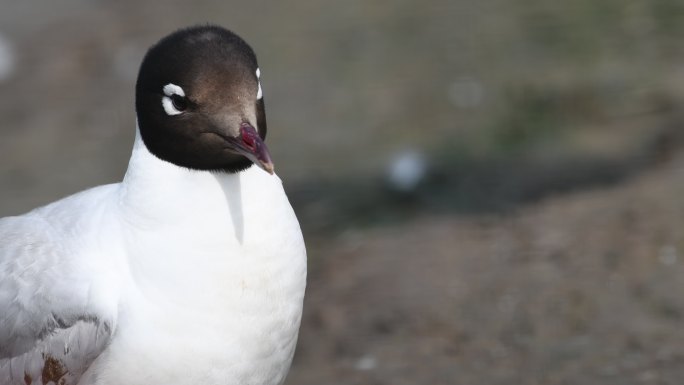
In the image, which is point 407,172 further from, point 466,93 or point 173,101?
point 173,101

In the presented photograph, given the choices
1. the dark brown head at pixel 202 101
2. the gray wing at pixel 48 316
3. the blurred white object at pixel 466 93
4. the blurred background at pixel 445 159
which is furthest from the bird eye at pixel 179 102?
the blurred white object at pixel 466 93

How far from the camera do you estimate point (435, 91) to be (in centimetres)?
720

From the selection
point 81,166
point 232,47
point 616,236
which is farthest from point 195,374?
point 81,166

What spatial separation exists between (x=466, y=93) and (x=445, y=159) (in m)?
0.81

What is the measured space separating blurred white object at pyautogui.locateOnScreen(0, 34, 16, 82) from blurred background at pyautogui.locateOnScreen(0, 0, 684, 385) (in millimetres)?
18

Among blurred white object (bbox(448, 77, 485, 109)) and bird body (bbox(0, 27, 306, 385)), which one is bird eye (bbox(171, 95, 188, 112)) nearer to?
→ bird body (bbox(0, 27, 306, 385))

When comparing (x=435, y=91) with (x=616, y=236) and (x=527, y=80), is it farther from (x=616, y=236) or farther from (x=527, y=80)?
(x=616, y=236)

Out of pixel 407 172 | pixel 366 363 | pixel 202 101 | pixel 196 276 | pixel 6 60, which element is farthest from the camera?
pixel 6 60

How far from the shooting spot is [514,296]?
4992 mm

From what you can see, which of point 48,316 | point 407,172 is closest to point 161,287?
point 48,316

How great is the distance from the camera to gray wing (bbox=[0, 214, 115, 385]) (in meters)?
3.25

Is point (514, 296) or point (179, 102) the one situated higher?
point (514, 296)

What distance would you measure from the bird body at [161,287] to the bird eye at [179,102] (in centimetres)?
4

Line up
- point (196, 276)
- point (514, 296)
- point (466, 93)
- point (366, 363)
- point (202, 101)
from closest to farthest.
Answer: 1. point (202, 101)
2. point (196, 276)
3. point (366, 363)
4. point (514, 296)
5. point (466, 93)
